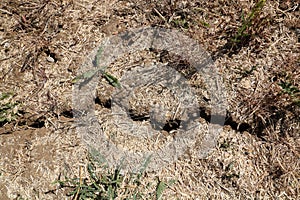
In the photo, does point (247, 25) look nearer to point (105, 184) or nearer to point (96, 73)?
point (96, 73)

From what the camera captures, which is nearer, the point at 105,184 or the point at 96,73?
the point at 105,184

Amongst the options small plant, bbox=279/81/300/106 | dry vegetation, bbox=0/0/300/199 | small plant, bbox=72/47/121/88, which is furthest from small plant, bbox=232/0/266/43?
small plant, bbox=72/47/121/88

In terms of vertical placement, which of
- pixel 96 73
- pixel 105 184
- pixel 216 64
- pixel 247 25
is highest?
pixel 247 25

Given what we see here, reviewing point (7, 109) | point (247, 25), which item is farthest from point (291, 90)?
point (7, 109)

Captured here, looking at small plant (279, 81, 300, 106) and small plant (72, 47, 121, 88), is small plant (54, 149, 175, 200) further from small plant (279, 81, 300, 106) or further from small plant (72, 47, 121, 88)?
small plant (279, 81, 300, 106)

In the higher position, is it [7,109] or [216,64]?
[216,64]

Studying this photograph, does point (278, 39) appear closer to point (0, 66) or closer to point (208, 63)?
point (208, 63)

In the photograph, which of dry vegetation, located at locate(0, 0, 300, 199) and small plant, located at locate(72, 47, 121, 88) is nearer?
dry vegetation, located at locate(0, 0, 300, 199)
